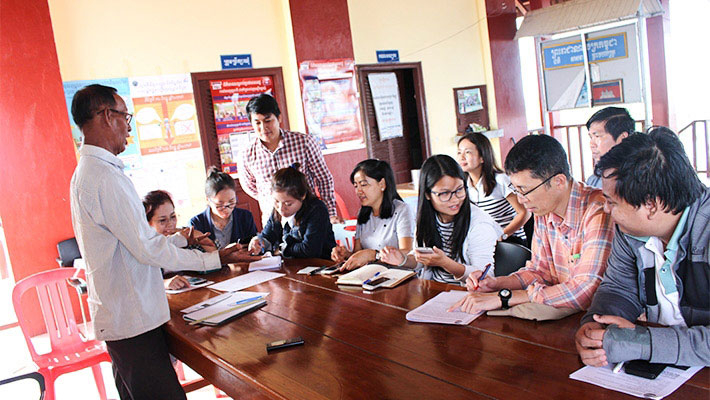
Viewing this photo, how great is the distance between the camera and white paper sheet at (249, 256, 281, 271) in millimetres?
2982

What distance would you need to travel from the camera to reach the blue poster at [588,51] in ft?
19.4

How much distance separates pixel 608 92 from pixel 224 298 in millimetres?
5200

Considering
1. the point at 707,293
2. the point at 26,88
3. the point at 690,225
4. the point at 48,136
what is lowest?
the point at 707,293

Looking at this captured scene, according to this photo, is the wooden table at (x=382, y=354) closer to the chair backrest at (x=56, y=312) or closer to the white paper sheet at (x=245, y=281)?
the white paper sheet at (x=245, y=281)

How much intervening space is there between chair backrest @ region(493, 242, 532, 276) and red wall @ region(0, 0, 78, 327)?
3.82 m

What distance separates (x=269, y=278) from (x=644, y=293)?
170cm

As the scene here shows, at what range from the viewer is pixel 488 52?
816cm

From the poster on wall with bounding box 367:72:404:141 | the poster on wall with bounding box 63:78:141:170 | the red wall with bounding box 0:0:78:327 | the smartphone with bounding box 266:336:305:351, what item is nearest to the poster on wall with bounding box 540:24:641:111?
the poster on wall with bounding box 367:72:404:141

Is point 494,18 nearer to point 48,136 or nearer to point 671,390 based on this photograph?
point 48,136

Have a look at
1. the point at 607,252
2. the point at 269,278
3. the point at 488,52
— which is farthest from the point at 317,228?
the point at 488,52

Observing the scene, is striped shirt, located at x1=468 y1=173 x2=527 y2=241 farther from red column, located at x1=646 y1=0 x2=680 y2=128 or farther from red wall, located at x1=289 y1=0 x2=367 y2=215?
red column, located at x1=646 y1=0 x2=680 y2=128

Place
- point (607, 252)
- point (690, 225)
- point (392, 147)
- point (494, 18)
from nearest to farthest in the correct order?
point (690, 225), point (607, 252), point (392, 147), point (494, 18)

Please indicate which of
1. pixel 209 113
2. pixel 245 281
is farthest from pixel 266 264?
pixel 209 113

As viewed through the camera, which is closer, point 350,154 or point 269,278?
point 269,278
